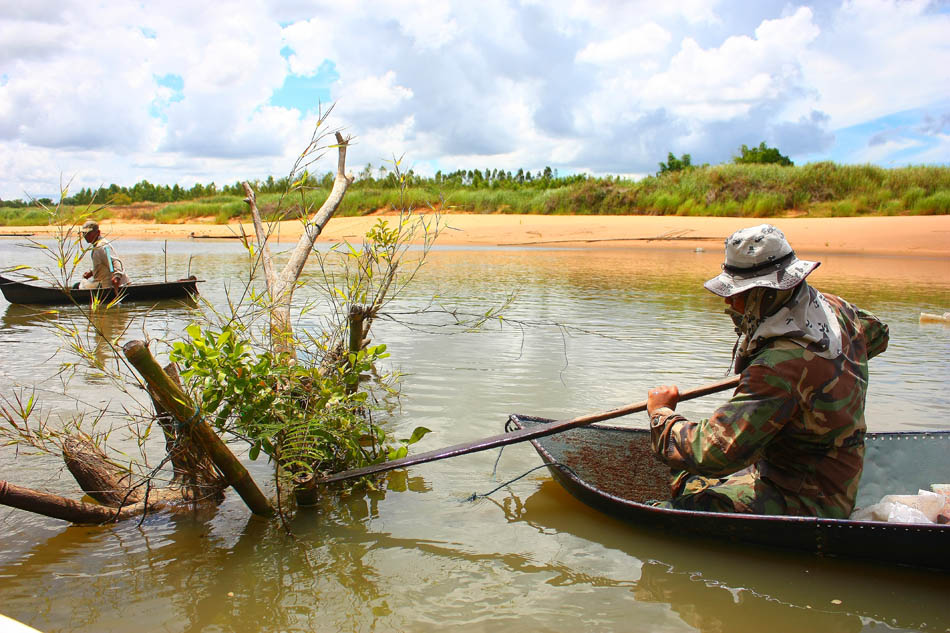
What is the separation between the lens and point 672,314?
33.2ft

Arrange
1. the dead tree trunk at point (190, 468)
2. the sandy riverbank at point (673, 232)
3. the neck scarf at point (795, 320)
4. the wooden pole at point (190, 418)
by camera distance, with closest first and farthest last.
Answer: the neck scarf at point (795, 320), the wooden pole at point (190, 418), the dead tree trunk at point (190, 468), the sandy riverbank at point (673, 232)

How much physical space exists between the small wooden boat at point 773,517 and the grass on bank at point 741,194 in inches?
694

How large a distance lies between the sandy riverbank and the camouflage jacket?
44.9 ft

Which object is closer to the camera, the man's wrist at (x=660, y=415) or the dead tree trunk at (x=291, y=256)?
the man's wrist at (x=660, y=415)

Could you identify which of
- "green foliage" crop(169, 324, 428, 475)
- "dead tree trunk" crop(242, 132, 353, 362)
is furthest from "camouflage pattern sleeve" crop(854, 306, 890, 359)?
"dead tree trunk" crop(242, 132, 353, 362)

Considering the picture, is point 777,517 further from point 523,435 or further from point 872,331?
point 523,435

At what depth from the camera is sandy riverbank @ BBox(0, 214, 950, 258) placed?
65.5 ft

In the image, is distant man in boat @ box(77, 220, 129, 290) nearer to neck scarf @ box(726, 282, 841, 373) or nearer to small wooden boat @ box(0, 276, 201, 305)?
small wooden boat @ box(0, 276, 201, 305)

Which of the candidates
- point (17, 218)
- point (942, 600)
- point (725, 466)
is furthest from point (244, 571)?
point (17, 218)

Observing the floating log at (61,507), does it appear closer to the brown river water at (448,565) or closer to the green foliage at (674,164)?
the brown river water at (448,565)

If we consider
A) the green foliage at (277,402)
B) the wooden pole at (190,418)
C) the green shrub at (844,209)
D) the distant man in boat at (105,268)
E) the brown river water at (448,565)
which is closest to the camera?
the brown river water at (448,565)

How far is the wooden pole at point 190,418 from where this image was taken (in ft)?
9.96

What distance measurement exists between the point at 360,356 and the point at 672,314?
6.95 metres

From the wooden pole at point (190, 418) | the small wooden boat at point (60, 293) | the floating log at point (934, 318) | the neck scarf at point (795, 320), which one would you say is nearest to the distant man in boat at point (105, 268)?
the small wooden boat at point (60, 293)
